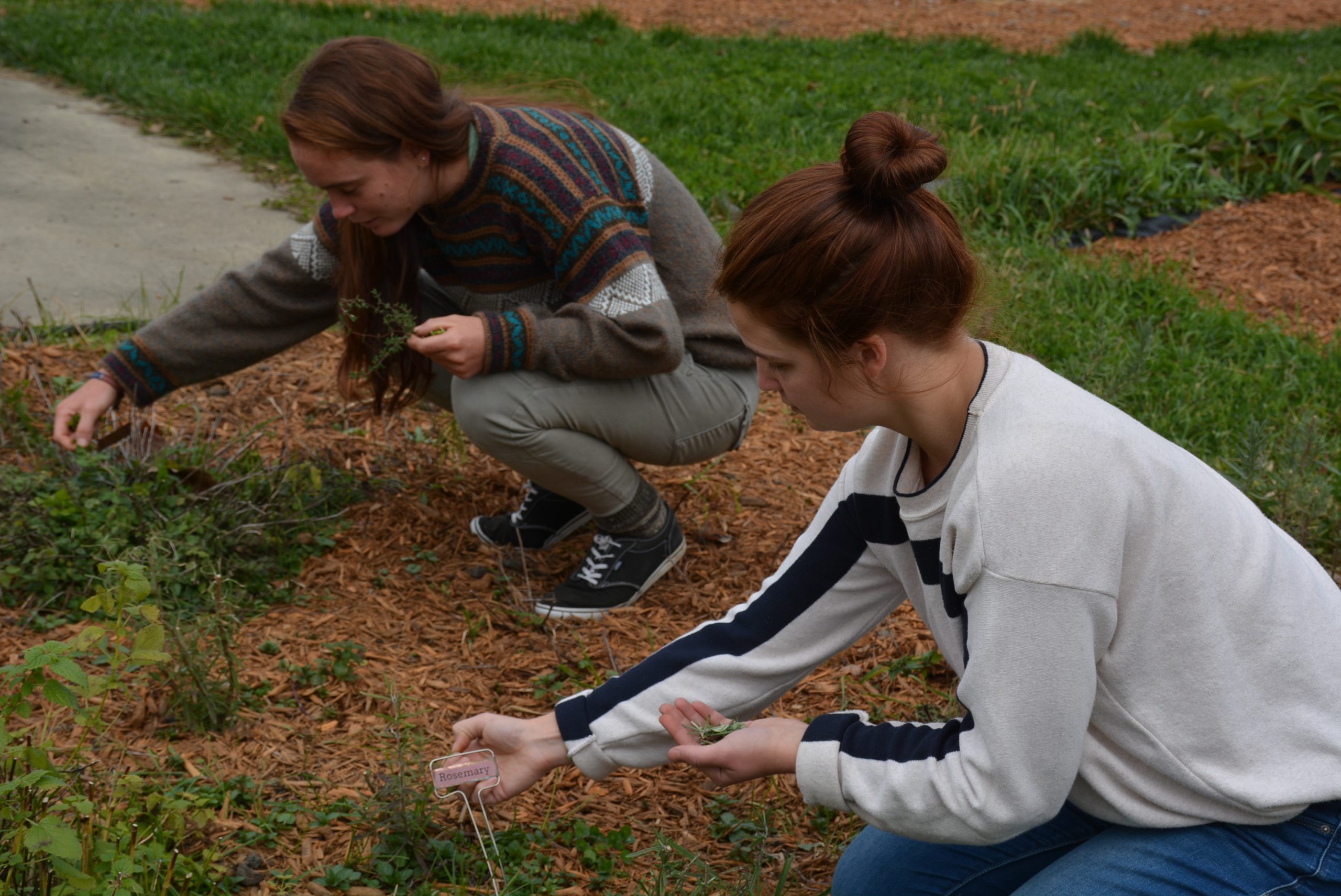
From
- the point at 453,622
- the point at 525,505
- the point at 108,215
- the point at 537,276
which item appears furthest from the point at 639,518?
the point at 108,215

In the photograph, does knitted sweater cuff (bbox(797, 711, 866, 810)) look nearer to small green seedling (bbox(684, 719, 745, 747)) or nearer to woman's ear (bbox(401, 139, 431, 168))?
small green seedling (bbox(684, 719, 745, 747))

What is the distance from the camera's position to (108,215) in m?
4.89

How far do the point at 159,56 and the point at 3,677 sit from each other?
5.69 metres

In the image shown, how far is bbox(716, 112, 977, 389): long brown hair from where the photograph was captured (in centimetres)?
147

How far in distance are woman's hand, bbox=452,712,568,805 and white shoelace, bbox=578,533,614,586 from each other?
95cm

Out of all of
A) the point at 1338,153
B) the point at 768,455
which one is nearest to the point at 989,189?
the point at 1338,153

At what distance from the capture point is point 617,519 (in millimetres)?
2906

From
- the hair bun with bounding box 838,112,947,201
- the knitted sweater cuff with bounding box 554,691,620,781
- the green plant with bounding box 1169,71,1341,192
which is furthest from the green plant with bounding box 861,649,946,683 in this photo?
the green plant with bounding box 1169,71,1341,192

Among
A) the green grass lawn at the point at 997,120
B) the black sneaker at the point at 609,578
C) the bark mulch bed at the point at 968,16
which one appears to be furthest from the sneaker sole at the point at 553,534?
the bark mulch bed at the point at 968,16

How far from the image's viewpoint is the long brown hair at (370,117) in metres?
2.43

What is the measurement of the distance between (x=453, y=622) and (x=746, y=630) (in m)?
1.13

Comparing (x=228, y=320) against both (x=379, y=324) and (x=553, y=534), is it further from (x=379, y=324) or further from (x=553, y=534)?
(x=553, y=534)

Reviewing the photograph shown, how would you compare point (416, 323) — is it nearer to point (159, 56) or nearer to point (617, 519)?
point (617, 519)

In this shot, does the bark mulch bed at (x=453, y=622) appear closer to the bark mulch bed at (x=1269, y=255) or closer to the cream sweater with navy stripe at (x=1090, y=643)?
the cream sweater with navy stripe at (x=1090, y=643)
